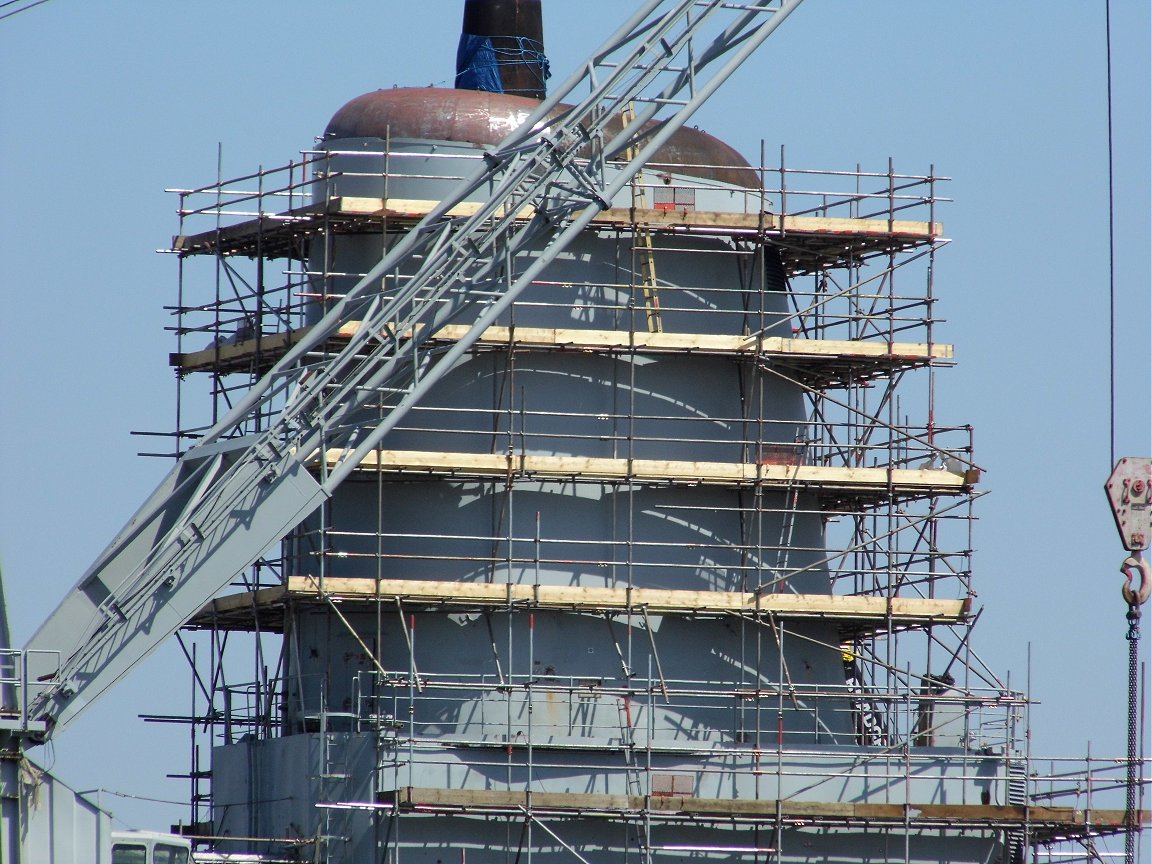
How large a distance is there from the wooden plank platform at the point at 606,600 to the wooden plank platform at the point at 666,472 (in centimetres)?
164

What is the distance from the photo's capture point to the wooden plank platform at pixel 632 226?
39.2 m

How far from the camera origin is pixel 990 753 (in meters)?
39.1

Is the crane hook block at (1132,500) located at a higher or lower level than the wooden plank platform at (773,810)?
higher

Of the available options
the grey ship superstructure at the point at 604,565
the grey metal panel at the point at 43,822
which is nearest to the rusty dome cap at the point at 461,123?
the grey ship superstructure at the point at 604,565

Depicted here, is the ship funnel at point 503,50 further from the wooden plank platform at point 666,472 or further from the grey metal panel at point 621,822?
the grey metal panel at point 621,822

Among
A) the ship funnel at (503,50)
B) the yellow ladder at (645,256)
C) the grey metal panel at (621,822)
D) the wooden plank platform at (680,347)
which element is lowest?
the grey metal panel at (621,822)

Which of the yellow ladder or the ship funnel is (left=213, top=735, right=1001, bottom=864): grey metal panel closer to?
the yellow ladder

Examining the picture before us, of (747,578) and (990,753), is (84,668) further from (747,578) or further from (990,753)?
(990,753)

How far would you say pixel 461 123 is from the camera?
4038 centimetres

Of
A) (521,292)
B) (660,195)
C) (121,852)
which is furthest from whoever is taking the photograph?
(660,195)

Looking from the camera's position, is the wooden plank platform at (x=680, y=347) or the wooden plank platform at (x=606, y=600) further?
the wooden plank platform at (x=680, y=347)

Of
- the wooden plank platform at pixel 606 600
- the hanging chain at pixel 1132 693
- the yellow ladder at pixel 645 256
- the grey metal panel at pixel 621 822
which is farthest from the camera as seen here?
the yellow ladder at pixel 645 256

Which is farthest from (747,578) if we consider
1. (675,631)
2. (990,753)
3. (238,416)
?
(238,416)

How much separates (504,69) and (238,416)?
919cm
